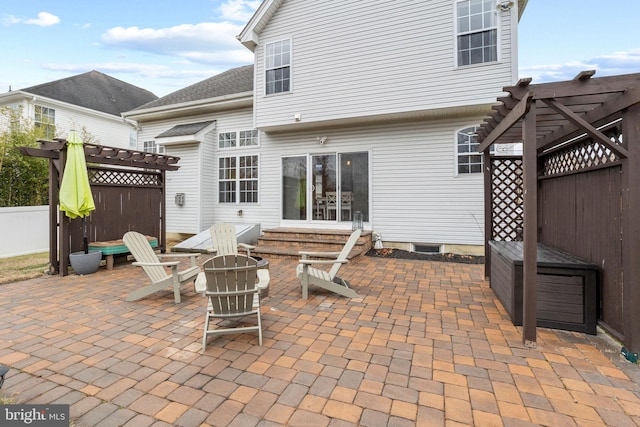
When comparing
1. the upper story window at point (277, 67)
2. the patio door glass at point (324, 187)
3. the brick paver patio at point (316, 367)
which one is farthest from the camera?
the patio door glass at point (324, 187)

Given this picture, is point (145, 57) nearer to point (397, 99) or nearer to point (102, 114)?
point (102, 114)

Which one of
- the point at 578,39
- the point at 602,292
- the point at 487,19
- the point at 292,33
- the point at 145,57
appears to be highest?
the point at 145,57

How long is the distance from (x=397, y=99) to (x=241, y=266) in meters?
6.13

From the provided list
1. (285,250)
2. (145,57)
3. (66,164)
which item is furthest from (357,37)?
(145,57)

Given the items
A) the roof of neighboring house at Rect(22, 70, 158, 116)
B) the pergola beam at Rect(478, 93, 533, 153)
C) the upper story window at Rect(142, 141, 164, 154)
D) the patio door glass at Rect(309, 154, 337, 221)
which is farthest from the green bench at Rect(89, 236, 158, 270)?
the roof of neighboring house at Rect(22, 70, 158, 116)

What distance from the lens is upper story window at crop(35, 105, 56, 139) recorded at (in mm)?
12273

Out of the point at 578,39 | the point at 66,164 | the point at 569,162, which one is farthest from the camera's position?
the point at 578,39

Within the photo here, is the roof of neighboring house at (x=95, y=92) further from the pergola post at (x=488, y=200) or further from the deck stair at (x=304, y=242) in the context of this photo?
the pergola post at (x=488, y=200)

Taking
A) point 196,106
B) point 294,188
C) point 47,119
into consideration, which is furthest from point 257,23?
point 47,119

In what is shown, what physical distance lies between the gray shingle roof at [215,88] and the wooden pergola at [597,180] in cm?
857

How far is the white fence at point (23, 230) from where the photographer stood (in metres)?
7.47

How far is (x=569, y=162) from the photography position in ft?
13.0

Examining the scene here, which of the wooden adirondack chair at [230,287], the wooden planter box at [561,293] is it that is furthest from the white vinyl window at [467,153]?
the wooden adirondack chair at [230,287]

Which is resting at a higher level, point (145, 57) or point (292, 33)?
point (145, 57)
